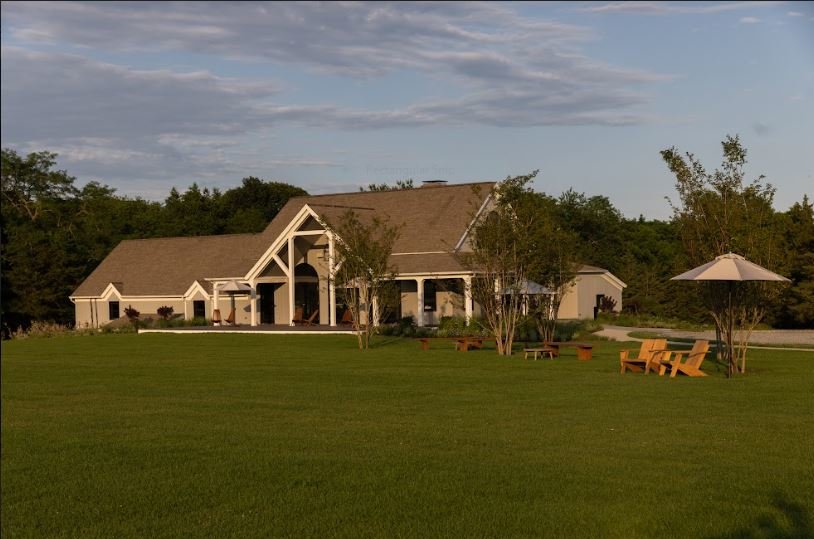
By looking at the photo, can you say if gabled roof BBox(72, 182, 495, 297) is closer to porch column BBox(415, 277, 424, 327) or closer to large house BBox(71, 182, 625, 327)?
large house BBox(71, 182, 625, 327)

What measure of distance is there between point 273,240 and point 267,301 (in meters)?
3.45

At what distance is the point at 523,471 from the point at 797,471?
299 centimetres

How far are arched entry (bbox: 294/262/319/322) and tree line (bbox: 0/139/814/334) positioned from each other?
11.2 m

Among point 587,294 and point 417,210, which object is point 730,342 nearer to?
point 417,210

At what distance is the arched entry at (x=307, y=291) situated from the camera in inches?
2137

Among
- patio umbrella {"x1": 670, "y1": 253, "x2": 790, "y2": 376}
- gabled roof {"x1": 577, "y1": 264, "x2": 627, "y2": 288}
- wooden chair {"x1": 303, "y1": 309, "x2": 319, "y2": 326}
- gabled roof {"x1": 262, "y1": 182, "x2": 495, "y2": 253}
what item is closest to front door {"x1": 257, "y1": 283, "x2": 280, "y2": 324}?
gabled roof {"x1": 262, "y1": 182, "x2": 495, "y2": 253}

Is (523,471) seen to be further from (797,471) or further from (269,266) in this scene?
(269,266)

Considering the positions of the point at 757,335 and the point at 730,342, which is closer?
the point at 730,342

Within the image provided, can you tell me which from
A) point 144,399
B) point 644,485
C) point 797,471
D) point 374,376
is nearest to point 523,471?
point 644,485

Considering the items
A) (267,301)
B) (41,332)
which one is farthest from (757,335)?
(41,332)

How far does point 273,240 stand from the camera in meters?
56.3

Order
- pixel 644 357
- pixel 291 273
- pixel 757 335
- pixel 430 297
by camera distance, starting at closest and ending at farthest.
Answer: pixel 644 357
pixel 757 335
pixel 430 297
pixel 291 273

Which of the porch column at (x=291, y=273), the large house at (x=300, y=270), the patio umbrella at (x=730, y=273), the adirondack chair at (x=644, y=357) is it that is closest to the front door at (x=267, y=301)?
the large house at (x=300, y=270)

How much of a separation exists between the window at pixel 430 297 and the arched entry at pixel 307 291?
669cm
